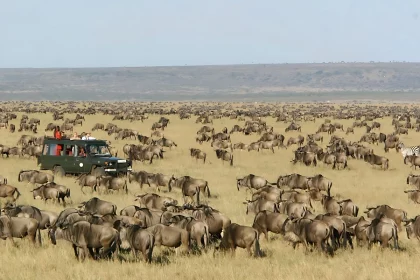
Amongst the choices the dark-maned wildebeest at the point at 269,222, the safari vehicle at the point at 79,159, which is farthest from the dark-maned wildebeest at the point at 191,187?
the dark-maned wildebeest at the point at 269,222

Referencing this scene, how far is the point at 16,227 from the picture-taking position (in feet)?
42.8

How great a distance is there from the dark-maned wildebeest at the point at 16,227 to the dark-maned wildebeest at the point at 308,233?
17.8 feet

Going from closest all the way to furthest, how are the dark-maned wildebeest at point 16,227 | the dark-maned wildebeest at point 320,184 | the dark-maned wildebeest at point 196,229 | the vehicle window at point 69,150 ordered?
the dark-maned wildebeest at point 196,229 → the dark-maned wildebeest at point 16,227 → the dark-maned wildebeest at point 320,184 → the vehicle window at point 69,150

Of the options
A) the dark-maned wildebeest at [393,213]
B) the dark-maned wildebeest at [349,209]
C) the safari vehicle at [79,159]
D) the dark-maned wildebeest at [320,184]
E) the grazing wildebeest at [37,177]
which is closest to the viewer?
the dark-maned wildebeest at [393,213]

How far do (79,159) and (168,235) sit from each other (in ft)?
41.2

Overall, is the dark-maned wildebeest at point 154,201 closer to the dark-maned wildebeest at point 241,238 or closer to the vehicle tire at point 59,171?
the dark-maned wildebeest at point 241,238

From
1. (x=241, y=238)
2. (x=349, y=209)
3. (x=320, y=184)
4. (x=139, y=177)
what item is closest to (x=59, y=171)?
(x=139, y=177)

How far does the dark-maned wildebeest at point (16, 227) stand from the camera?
1303cm

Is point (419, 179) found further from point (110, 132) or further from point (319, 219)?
point (110, 132)

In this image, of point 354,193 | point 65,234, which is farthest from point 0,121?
point 65,234

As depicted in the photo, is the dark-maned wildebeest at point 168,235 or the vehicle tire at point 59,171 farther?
Result: the vehicle tire at point 59,171

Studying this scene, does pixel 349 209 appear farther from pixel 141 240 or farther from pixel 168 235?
pixel 141 240

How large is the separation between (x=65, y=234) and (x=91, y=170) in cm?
1156

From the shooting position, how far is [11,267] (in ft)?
39.1
